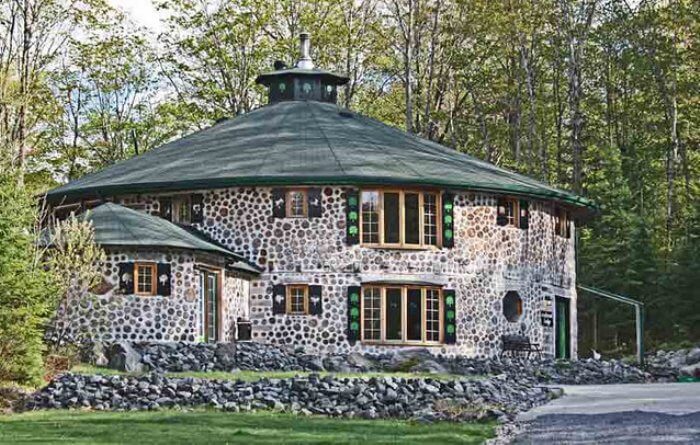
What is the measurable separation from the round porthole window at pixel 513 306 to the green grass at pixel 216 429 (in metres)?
15.0

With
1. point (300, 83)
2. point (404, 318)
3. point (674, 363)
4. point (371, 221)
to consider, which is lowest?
point (674, 363)

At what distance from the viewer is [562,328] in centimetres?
3556

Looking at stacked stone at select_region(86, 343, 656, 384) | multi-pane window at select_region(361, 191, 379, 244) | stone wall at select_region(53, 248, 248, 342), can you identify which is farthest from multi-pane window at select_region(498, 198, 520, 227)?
stone wall at select_region(53, 248, 248, 342)

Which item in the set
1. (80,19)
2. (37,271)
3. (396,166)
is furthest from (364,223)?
(80,19)

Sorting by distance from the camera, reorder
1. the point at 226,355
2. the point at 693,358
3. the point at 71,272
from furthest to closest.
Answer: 1. the point at 693,358
2. the point at 226,355
3. the point at 71,272

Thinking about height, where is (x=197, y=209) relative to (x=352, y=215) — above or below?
above

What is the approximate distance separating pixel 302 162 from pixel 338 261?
2.49 metres

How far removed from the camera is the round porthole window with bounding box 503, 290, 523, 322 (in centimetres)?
3281

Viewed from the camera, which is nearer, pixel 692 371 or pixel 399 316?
pixel 692 371

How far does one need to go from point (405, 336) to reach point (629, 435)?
16549mm

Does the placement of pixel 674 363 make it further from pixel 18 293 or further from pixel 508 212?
pixel 18 293

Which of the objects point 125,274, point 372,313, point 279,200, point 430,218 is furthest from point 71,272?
point 430,218

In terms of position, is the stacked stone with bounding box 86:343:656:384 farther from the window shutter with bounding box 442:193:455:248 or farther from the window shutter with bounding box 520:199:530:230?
the window shutter with bounding box 520:199:530:230

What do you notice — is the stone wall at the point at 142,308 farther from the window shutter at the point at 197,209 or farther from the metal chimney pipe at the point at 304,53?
the metal chimney pipe at the point at 304,53
